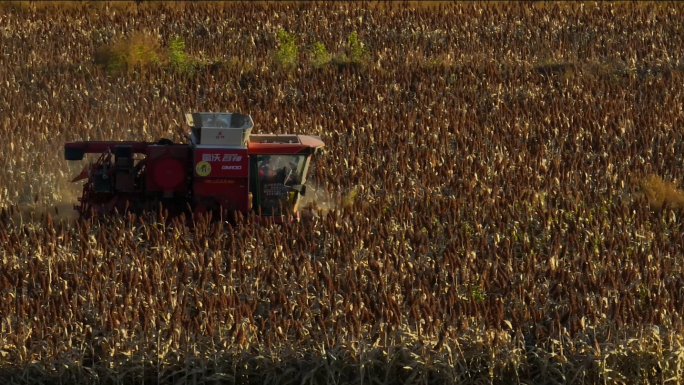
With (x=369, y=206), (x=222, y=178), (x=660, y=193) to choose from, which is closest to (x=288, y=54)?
(x=369, y=206)

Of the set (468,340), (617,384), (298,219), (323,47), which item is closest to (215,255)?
(298,219)

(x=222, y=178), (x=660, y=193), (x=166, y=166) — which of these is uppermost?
(x=166, y=166)

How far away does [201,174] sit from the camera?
1144 cm

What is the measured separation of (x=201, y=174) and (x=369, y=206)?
1.87m

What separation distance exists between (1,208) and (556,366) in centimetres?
616

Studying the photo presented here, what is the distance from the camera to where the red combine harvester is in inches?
452

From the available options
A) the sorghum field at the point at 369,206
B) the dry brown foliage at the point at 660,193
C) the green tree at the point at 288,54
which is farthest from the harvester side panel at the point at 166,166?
the green tree at the point at 288,54

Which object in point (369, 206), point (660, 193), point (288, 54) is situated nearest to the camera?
point (369, 206)

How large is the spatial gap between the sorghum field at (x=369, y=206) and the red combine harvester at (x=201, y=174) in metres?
0.27

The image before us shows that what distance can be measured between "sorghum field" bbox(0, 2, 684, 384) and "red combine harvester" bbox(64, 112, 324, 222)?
0.27 meters

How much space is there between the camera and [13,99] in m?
16.6

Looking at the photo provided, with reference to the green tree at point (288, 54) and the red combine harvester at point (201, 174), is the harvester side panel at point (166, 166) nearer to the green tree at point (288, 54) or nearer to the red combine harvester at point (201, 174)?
the red combine harvester at point (201, 174)

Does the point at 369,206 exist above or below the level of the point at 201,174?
below

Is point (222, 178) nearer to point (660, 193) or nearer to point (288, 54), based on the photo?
point (660, 193)
